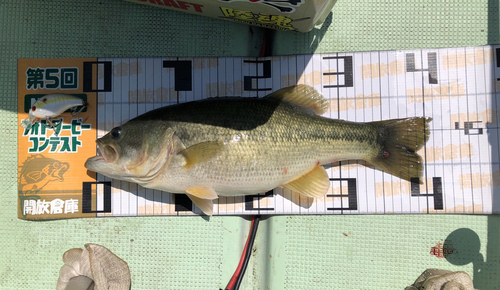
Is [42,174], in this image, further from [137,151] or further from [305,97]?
[305,97]

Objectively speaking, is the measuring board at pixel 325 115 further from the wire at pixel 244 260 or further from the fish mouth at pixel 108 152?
the fish mouth at pixel 108 152

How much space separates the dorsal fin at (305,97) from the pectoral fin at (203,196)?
806 millimetres

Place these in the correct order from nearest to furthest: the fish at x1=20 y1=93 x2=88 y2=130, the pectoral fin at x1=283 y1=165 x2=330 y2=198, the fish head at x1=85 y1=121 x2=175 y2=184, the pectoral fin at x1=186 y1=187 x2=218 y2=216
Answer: the fish head at x1=85 y1=121 x2=175 y2=184 < the pectoral fin at x1=186 y1=187 x2=218 y2=216 < the pectoral fin at x1=283 y1=165 x2=330 y2=198 < the fish at x1=20 y1=93 x2=88 y2=130

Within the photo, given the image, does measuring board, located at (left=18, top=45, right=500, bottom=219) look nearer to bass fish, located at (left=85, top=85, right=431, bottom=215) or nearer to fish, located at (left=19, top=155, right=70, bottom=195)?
fish, located at (left=19, top=155, right=70, bottom=195)

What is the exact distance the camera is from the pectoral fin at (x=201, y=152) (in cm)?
194

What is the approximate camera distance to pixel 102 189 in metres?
2.39

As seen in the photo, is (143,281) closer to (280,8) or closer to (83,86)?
(83,86)

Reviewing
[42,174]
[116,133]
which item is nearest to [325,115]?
[116,133]

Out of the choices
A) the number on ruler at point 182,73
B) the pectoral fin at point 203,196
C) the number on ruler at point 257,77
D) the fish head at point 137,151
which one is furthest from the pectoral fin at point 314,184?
the number on ruler at point 182,73

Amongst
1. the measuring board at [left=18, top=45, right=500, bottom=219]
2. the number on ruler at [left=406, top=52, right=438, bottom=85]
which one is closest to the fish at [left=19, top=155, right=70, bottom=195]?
the measuring board at [left=18, top=45, right=500, bottom=219]

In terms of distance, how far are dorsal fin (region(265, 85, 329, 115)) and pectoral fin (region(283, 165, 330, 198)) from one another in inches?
17.3

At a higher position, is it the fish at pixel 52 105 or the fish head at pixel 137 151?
the fish at pixel 52 105

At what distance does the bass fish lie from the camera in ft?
6.41

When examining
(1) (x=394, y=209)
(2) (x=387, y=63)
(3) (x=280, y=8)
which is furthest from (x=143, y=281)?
(2) (x=387, y=63)
